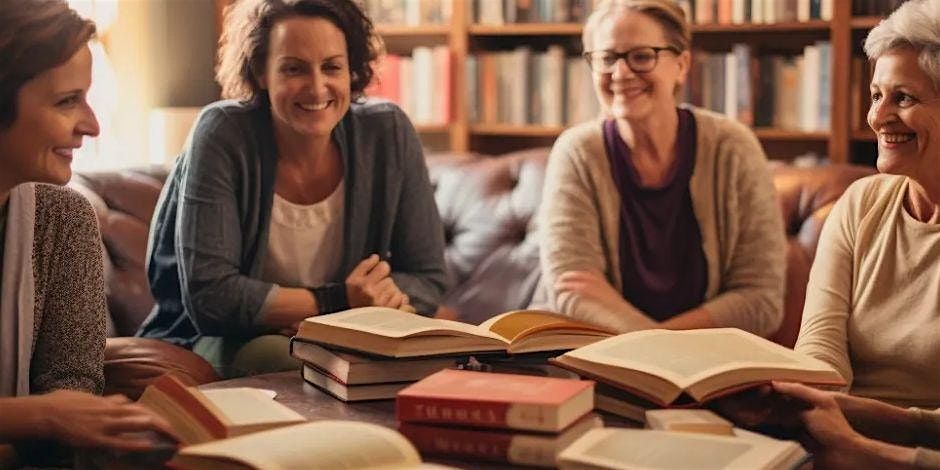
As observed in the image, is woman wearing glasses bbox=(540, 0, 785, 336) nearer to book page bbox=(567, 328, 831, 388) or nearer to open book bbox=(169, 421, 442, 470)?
book page bbox=(567, 328, 831, 388)

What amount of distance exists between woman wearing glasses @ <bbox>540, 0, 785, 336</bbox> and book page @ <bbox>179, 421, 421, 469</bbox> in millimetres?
1222

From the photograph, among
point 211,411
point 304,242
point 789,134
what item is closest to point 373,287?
point 304,242

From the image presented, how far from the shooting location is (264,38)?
7.80ft

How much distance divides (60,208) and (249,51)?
0.66 m

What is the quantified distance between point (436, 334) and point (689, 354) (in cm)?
33

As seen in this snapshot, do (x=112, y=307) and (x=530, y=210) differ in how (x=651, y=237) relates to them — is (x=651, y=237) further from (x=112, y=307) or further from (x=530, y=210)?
(x=112, y=307)

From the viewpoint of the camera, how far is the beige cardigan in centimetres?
246

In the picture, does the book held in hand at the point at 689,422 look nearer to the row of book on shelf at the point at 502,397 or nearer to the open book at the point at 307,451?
the row of book on shelf at the point at 502,397

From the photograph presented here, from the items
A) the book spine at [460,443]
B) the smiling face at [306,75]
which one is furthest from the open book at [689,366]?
the smiling face at [306,75]

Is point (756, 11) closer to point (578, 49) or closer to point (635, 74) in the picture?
point (578, 49)

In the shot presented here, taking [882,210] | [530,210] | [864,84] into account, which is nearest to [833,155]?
[864,84]

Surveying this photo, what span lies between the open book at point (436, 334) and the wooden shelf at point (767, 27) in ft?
7.11

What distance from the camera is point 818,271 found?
A: 6.56ft

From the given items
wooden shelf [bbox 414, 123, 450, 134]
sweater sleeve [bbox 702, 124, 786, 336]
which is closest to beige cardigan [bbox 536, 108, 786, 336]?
sweater sleeve [bbox 702, 124, 786, 336]
